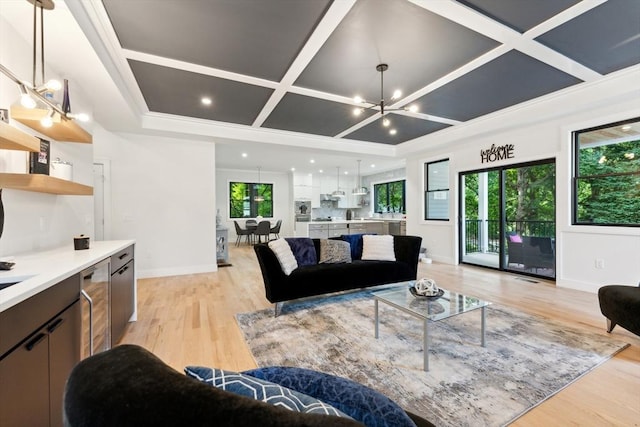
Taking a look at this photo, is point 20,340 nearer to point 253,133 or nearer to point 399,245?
point 399,245

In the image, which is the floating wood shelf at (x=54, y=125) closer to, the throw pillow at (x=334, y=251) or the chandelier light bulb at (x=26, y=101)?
the chandelier light bulb at (x=26, y=101)

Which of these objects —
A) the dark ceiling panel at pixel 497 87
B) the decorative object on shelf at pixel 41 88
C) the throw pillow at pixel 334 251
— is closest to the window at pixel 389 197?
the dark ceiling panel at pixel 497 87

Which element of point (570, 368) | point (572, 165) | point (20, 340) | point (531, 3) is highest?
point (531, 3)

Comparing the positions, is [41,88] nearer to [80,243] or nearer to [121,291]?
[80,243]

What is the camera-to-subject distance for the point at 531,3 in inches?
86.2

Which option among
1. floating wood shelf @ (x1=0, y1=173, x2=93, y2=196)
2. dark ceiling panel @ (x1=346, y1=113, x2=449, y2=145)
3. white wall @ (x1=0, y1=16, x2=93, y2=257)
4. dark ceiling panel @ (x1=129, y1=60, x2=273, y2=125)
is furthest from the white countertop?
dark ceiling panel @ (x1=346, y1=113, x2=449, y2=145)

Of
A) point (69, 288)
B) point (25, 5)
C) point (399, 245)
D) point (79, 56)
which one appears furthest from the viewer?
point (399, 245)

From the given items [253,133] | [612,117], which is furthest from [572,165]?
[253,133]

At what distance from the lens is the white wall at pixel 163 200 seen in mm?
4844

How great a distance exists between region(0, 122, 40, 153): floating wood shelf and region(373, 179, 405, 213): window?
9269 mm

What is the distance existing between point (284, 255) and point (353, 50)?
230cm

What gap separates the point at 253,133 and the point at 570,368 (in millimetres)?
5172

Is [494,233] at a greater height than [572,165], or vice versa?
[572,165]

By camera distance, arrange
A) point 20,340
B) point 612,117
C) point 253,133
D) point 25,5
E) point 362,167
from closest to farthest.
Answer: point 20,340 → point 25,5 → point 612,117 → point 253,133 → point 362,167
